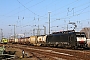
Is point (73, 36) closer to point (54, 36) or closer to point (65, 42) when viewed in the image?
point (65, 42)

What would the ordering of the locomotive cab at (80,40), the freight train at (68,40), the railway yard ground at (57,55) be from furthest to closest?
the freight train at (68,40)
the locomotive cab at (80,40)
the railway yard ground at (57,55)

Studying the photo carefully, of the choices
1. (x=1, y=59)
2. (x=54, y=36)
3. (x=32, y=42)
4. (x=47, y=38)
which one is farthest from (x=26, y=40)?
(x=1, y=59)

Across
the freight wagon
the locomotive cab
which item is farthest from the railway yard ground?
the freight wagon

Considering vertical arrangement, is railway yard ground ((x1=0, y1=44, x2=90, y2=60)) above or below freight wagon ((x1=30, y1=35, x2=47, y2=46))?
below

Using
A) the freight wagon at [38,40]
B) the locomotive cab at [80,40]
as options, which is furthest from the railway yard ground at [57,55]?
the freight wagon at [38,40]

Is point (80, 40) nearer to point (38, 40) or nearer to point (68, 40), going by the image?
point (68, 40)

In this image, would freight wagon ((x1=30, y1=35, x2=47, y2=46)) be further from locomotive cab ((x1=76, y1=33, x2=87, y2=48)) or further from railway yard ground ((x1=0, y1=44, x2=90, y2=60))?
railway yard ground ((x1=0, y1=44, x2=90, y2=60))

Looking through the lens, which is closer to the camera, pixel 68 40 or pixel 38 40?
pixel 68 40

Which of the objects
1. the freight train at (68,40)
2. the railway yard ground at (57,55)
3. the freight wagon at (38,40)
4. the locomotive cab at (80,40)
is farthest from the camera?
the freight wagon at (38,40)

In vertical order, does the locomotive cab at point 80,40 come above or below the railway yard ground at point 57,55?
above

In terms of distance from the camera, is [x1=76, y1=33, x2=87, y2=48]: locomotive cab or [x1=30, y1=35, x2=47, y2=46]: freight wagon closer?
[x1=76, y1=33, x2=87, y2=48]: locomotive cab

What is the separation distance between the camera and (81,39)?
3962 centimetres

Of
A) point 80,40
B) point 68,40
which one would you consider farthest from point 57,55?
point 68,40

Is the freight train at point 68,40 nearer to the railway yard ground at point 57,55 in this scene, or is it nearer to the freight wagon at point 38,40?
the freight wagon at point 38,40
